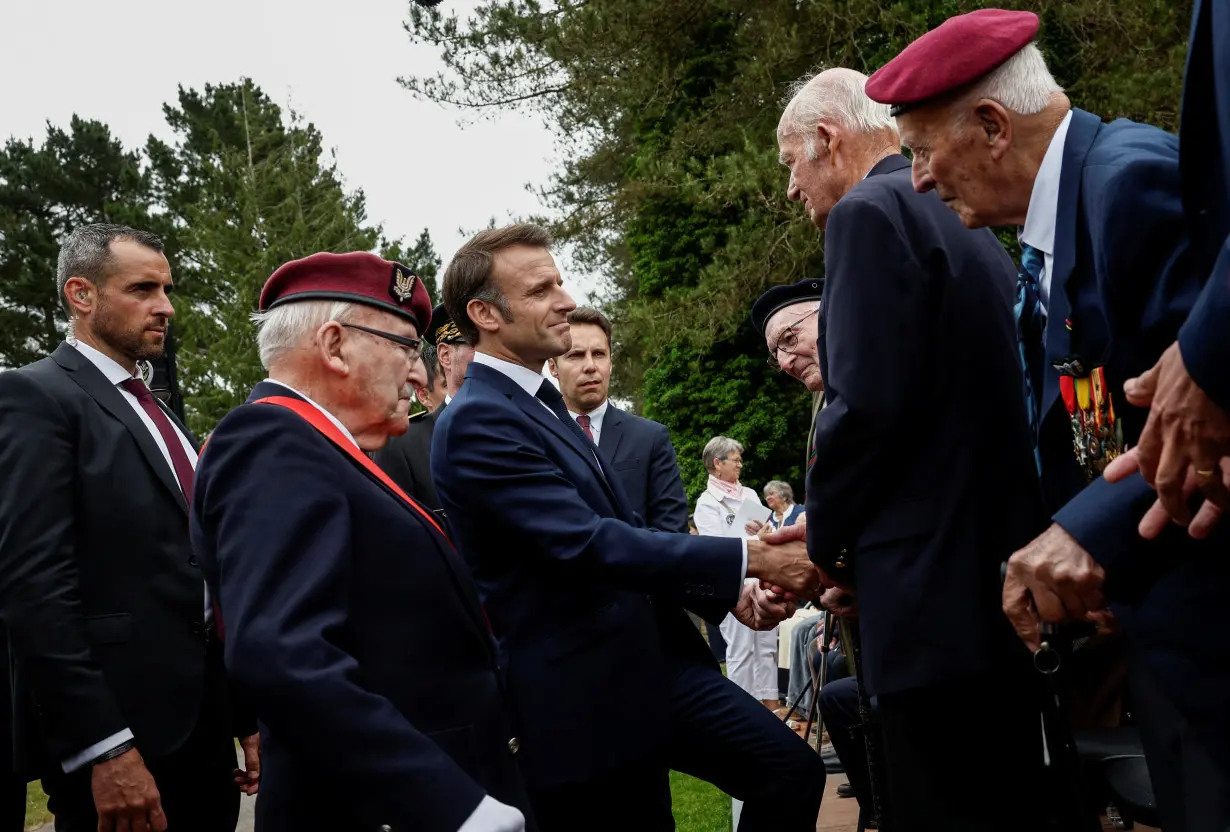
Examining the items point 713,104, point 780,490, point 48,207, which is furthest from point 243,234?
point 780,490

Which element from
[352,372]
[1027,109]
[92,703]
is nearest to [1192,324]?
[1027,109]

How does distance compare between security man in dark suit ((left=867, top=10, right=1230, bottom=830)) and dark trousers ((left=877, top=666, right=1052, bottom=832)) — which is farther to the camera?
dark trousers ((left=877, top=666, right=1052, bottom=832))

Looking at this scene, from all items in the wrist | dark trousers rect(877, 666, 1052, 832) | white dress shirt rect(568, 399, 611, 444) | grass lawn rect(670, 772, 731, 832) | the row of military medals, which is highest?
the row of military medals

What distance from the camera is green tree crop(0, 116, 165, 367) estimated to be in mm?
43062

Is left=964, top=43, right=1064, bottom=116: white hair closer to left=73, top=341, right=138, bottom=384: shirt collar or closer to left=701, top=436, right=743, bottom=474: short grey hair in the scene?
left=73, top=341, right=138, bottom=384: shirt collar

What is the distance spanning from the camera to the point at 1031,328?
2555mm

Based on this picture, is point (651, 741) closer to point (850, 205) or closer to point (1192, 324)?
point (850, 205)

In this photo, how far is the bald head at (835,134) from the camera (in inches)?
129

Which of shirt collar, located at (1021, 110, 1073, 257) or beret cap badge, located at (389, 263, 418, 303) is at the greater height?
beret cap badge, located at (389, 263, 418, 303)

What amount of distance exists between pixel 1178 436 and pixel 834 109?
1.83 meters

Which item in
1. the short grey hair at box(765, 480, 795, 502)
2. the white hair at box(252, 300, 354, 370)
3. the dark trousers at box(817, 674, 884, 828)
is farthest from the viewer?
the short grey hair at box(765, 480, 795, 502)

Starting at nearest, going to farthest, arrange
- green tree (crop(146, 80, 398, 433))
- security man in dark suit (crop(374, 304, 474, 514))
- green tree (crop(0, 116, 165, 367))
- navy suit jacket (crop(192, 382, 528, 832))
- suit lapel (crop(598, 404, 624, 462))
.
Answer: navy suit jacket (crop(192, 382, 528, 832)) < security man in dark suit (crop(374, 304, 474, 514)) < suit lapel (crop(598, 404, 624, 462)) < green tree (crop(146, 80, 398, 433)) < green tree (crop(0, 116, 165, 367))

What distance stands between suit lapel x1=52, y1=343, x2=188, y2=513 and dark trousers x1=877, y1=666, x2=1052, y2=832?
2.45 meters

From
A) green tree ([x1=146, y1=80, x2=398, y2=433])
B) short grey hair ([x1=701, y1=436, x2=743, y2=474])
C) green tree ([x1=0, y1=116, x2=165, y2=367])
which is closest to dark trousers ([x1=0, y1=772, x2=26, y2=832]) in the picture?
short grey hair ([x1=701, y1=436, x2=743, y2=474])
